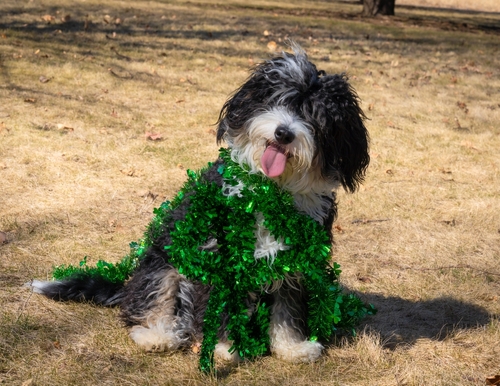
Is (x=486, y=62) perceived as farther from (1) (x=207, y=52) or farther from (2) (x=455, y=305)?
(2) (x=455, y=305)

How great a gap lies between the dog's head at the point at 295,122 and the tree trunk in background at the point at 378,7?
640 inches

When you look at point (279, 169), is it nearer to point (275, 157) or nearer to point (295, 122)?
point (275, 157)

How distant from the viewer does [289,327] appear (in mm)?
3334

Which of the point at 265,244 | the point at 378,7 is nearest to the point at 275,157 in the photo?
the point at 265,244

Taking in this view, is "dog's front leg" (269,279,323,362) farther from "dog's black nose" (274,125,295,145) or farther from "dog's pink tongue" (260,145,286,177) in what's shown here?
"dog's black nose" (274,125,295,145)

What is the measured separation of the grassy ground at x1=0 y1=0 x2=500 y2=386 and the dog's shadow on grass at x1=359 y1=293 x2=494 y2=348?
14mm

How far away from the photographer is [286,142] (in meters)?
2.88

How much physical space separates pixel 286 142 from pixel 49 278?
1974mm

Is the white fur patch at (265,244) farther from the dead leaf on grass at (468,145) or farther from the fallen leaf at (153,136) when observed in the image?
the dead leaf on grass at (468,145)

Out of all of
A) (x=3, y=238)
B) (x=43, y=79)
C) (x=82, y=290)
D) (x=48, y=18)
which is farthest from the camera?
(x=48, y=18)

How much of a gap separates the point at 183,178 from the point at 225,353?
9.96ft

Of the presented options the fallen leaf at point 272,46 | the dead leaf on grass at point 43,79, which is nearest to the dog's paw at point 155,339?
the dead leaf on grass at point 43,79

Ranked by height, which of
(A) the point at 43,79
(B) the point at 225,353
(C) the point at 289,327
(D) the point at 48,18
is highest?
(D) the point at 48,18

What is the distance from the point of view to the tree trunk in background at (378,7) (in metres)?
18.5
